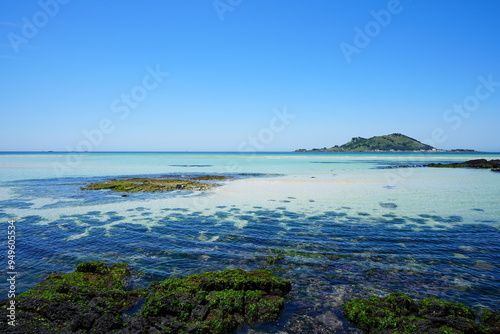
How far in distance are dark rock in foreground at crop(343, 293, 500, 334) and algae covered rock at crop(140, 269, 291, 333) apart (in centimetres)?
285

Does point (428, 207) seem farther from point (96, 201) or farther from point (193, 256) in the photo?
point (96, 201)

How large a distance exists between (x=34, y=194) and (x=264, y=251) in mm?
35982

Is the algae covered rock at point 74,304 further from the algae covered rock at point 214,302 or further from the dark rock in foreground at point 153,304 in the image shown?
the algae covered rock at point 214,302

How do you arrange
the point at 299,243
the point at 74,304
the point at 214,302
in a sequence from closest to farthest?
the point at 74,304 < the point at 214,302 < the point at 299,243

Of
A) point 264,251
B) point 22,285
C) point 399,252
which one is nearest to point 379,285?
point 399,252

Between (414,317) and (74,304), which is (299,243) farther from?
(74,304)

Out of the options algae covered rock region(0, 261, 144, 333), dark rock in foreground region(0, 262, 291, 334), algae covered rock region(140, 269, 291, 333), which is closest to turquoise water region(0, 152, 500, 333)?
algae covered rock region(140, 269, 291, 333)

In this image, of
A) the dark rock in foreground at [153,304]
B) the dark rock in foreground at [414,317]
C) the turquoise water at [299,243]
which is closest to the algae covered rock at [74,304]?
the dark rock in foreground at [153,304]

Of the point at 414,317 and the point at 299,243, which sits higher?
the point at 414,317

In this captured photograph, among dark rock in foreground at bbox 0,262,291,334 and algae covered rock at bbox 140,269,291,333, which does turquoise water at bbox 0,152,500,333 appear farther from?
dark rock in foreground at bbox 0,262,291,334

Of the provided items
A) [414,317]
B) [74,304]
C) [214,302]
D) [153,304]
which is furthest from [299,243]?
[74,304]

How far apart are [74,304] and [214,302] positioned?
15.8 ft

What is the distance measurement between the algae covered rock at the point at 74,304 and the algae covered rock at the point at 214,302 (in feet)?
3.66

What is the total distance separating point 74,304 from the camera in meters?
10.0
